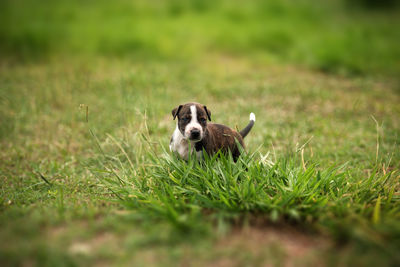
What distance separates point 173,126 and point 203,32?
678cm

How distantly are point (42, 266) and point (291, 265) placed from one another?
65.8 inches

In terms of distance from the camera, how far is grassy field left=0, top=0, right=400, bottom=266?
2.31 metres

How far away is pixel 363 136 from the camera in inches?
207

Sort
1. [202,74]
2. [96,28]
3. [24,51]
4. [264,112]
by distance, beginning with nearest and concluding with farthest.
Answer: [264,112]
[202,74]
[24,51]
[96,28]

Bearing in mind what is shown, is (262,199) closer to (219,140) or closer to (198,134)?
(198,134)

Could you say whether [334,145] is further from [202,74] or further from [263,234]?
[202,74]

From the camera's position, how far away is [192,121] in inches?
130

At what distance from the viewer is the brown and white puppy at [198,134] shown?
325 cm

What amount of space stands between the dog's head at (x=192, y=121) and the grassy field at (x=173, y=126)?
1.01 ft

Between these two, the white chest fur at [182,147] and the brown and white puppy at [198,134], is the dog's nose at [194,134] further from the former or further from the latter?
the white chest fur at [182,147]

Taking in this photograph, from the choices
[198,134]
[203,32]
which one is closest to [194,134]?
[198,134]

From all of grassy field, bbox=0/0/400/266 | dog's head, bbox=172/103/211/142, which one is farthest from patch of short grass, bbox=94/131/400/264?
dog's head, bbox=172/103/211/142

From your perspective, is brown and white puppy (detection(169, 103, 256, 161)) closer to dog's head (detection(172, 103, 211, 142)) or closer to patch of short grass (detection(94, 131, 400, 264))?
dog's head (detection(172, 103, 211, 142))

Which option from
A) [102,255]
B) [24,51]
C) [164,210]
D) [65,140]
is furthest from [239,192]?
[24,51]
